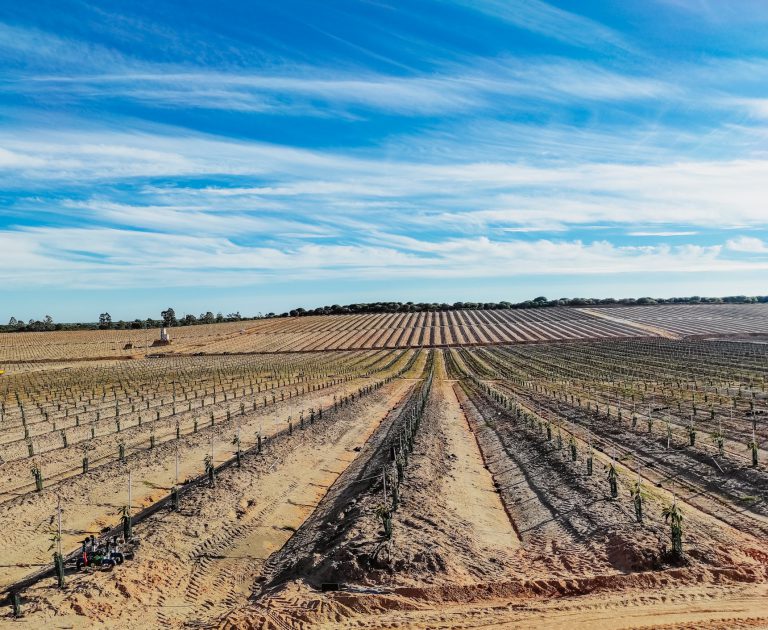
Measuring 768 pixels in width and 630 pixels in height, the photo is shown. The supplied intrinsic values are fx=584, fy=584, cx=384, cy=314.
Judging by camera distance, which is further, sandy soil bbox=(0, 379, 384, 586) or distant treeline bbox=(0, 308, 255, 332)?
distant treeline bbox=(0, 308, 255, 332)

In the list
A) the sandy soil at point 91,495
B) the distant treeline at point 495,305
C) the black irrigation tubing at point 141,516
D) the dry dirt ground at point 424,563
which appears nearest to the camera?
the dry dirt ground at point 424,563

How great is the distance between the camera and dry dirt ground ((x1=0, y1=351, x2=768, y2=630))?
10.5 metres

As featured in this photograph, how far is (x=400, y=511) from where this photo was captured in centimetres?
1520

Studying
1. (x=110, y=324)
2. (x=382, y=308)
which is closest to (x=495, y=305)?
(x=382, y=308)

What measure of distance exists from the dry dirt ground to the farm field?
0.05m

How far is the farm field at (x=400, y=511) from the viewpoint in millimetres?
10930

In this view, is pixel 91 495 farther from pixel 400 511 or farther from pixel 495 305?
pixel 495 305

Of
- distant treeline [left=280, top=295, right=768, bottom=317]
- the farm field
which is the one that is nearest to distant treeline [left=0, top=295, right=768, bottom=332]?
distant treeline [left=280, top=295, right=768, bottom=317]

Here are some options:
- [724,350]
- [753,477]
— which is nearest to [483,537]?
[753,477]

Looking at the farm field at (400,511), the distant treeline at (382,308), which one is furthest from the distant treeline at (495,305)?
the farm field at (400,511)

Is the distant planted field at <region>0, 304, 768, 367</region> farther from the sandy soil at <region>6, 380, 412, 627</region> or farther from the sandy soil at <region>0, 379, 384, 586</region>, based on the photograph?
the sandy soil at <region>6, 380, 412, 627</region>

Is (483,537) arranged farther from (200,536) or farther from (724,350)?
(724,350)

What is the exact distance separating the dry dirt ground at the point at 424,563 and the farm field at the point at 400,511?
0.18 ft

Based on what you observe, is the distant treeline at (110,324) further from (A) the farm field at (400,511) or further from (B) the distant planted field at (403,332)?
(A) the farm field at (400,511)
